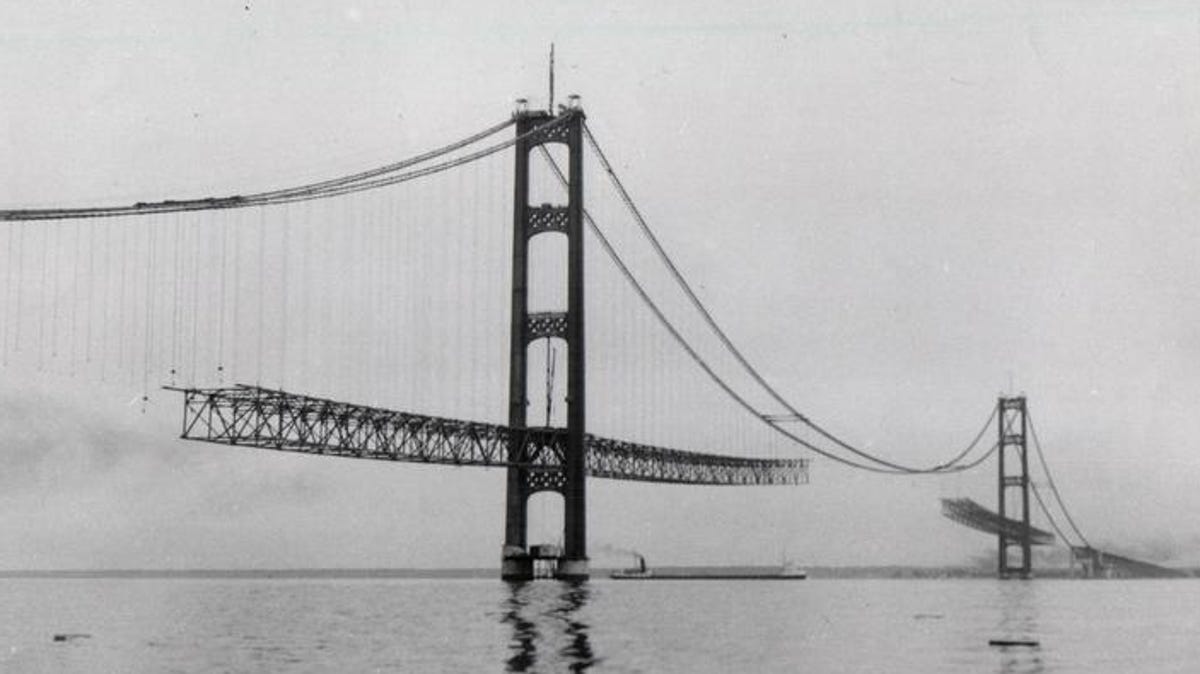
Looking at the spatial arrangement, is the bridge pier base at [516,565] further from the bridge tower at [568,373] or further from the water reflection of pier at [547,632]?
the water reflection of pier at [547,632]

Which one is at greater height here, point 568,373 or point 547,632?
point 568,373

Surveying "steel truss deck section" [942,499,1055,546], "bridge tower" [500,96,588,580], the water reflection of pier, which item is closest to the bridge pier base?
"bridge tower" [500,96,588,580]

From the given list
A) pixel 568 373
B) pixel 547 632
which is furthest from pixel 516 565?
pixel 547 632

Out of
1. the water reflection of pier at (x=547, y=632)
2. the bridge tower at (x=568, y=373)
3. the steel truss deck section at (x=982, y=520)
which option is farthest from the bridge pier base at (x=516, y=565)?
the steel truss deck section at (x=982, y=520)

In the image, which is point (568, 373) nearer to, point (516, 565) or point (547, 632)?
point (516, 565)

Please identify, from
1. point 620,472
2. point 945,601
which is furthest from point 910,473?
point 945,601
